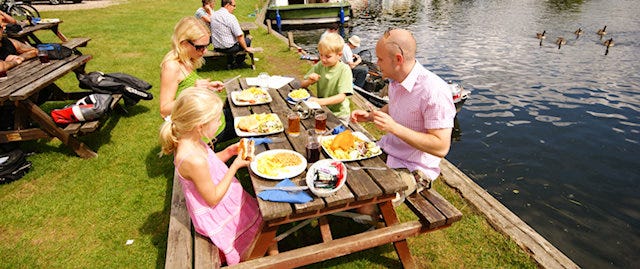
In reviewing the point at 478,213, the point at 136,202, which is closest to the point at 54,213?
the point at 136,202

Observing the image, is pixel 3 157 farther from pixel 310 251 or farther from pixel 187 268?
pixel 310 251

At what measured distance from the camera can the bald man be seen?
116 inches

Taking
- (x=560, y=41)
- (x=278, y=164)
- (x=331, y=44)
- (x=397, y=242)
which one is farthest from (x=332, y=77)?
(x=560, y=41)

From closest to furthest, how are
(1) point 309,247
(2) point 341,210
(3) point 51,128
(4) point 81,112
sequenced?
(2) point 341,210 < (1) point 309,247 < (3) point 51,128 < (4) point 81,112

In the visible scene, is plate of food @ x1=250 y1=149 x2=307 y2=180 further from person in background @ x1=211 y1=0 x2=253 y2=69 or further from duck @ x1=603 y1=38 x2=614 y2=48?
duck @ x1=603 y1=38 x2=614 y2=48

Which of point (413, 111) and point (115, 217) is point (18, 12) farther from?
point (413, 111)

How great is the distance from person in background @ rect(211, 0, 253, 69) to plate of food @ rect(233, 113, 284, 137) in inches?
254

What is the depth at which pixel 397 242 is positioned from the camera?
334 centimetres

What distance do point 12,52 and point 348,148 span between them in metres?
8.31

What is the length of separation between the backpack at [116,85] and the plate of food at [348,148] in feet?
16.4

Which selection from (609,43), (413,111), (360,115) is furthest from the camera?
(609,43)

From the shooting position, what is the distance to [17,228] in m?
4.13

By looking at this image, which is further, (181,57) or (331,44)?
(331,44)

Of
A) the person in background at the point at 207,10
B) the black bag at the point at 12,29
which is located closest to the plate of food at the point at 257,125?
the person in background at the point at 207,10
